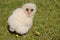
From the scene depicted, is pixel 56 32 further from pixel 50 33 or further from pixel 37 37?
pixel 37 37

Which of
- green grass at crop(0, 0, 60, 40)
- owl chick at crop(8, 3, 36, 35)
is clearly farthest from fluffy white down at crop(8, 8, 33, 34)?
green grass at crop(0, 0, 60, 40)

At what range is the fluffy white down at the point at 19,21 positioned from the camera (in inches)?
135

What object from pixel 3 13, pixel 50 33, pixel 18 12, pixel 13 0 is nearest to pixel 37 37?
pixel 50 33

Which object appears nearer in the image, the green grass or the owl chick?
the owl chick

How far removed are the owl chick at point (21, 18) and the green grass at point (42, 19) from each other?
18 cm

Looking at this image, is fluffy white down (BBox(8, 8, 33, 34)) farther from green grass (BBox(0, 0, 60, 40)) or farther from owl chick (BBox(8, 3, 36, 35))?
green grass (BBox(0, 0, 60, 40))

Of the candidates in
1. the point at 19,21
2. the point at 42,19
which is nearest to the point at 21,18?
the point at 19,21

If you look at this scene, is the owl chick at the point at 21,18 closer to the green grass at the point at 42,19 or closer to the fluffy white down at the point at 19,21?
the fluffy white down at the point at 19,21

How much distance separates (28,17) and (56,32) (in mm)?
561

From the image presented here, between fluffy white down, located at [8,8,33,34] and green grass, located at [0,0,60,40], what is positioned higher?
fluffy white down, located at [8,8,33,34]

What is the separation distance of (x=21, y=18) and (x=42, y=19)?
Answer: 0.66 metres

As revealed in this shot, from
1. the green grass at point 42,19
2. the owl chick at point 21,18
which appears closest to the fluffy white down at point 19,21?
the owl chick at point 21,18

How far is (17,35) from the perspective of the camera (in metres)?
3.60

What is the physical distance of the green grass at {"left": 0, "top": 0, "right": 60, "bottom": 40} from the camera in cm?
365
